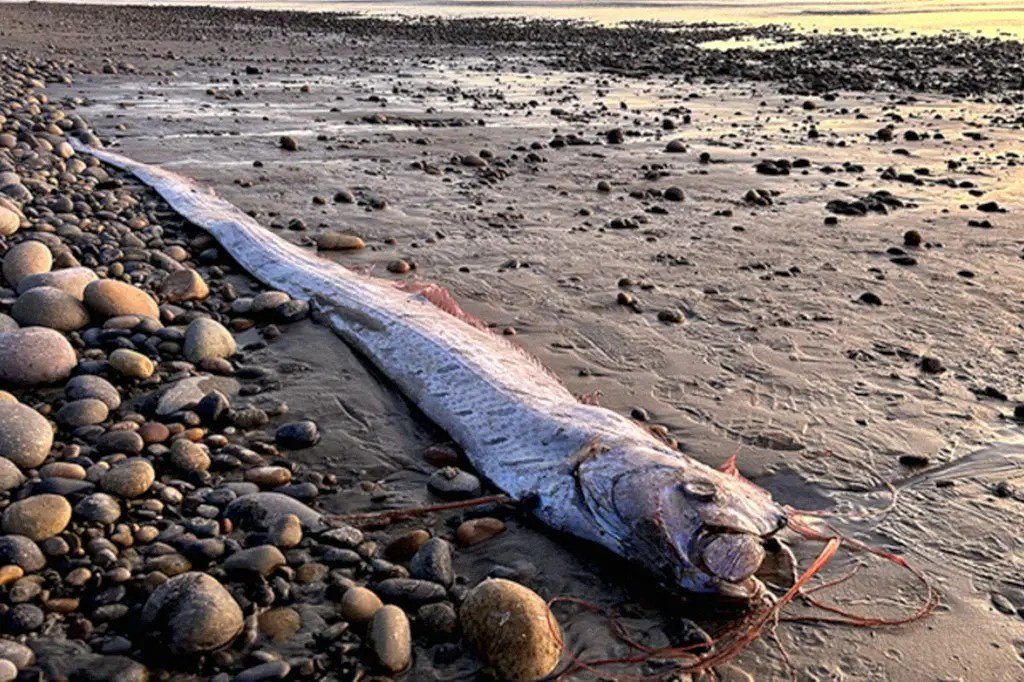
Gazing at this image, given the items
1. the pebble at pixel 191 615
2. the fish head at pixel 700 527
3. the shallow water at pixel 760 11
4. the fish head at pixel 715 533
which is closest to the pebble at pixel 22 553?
the pebble at pixel 191 615

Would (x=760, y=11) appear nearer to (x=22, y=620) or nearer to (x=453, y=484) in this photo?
(x=453, y=484)

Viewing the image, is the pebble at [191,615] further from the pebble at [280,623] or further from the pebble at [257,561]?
the pebble at [257,561]

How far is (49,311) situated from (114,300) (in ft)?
1.27

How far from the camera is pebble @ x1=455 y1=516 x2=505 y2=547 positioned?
395cm

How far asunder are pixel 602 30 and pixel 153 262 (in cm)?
2998

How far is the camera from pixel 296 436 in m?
4.70

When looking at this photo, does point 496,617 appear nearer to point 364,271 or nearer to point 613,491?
point 613,491

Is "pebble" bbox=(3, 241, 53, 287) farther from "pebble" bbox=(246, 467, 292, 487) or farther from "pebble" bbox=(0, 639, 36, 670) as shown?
"pebble" bbox=(0, 639, 36, 670)

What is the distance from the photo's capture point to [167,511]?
394 centimetres

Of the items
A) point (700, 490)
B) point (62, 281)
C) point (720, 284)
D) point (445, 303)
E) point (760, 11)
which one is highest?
point (62, 281)

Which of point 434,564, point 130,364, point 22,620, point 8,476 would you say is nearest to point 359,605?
point 434,564

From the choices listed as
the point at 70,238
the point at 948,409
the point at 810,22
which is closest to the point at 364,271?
the point at 70,238

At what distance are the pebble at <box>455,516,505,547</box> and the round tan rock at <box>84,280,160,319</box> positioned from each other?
310 centimetres

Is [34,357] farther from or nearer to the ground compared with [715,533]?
farther from the ground
